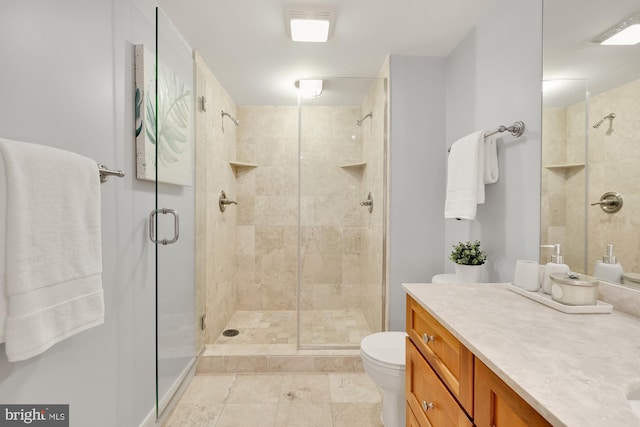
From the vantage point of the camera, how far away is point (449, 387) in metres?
0.93

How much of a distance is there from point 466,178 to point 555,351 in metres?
1.16

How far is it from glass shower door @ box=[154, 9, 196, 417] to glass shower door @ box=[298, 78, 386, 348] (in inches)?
34.9

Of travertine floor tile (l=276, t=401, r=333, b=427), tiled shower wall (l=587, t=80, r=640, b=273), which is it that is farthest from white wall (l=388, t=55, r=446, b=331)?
tiled shower wall (l=587, t=80, r=640, b=273)

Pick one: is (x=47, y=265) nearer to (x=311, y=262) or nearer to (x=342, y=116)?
(x=311, y=262)

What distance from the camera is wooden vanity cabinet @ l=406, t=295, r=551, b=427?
0.67 meters

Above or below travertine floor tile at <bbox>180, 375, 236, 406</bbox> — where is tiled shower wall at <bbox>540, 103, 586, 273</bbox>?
above

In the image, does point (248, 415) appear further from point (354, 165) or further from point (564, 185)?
point (564, 185)

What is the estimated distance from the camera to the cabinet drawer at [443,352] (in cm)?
83

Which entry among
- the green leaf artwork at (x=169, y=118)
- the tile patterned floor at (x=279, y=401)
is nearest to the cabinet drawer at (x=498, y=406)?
the tile patterned floor at (x=279, y=401)

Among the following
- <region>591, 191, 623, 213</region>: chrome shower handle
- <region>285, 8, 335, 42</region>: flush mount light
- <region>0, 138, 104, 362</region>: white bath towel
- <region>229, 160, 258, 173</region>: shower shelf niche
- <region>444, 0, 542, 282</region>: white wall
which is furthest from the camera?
<region>229, 160, 258, 173</region>: shower shelf niche

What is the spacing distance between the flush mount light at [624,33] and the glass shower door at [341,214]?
144cm

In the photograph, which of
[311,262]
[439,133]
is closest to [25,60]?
[311,262]

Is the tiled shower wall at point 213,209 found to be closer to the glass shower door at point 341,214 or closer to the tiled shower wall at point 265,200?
the tiled shower wall at point 265,200

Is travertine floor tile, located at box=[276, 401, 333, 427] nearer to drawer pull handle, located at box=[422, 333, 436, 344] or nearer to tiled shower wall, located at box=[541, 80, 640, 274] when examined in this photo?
drawer pull handle, located at box=[422, 333, 436, 344]
